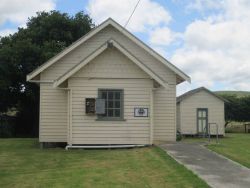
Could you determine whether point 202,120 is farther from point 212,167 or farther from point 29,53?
point 212,167

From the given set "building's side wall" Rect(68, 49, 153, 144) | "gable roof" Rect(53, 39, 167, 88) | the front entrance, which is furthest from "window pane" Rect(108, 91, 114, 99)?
the front entrance

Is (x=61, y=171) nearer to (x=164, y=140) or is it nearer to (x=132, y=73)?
(x=132, y=73)

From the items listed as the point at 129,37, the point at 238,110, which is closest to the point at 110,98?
the point at 129,37

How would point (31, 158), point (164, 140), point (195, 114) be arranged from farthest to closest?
1. point (195, 114)
2. point (164, 140)
3. point (31, 158)

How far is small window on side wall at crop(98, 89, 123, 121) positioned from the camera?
65.0 feet

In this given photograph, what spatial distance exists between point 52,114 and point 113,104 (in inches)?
139

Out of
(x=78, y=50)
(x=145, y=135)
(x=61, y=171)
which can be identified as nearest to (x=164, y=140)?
(x=145, y=135)

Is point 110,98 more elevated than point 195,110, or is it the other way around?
point 110,98

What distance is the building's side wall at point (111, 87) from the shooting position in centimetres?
1973

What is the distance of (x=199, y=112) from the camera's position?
105ft

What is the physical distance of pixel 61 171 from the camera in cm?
1297

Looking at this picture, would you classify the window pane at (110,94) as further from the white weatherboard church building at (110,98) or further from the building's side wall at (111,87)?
the building's side wall at (111,87)

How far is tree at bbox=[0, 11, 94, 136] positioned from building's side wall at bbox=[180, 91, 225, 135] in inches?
458

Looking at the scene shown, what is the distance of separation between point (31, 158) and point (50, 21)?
25885 mm
